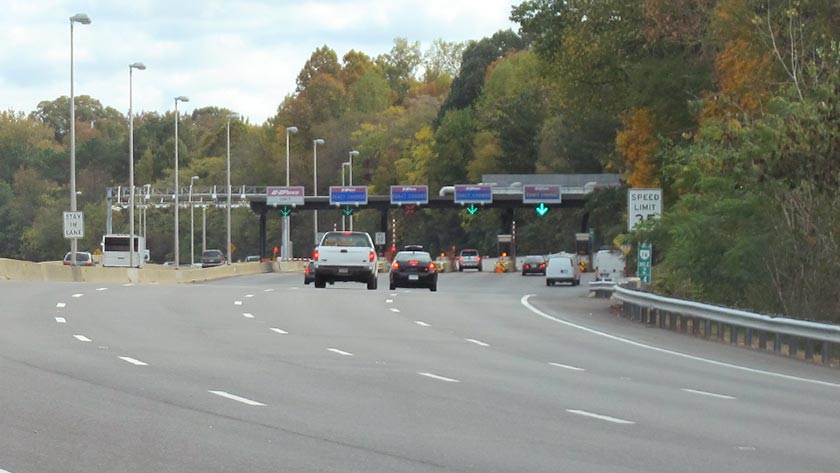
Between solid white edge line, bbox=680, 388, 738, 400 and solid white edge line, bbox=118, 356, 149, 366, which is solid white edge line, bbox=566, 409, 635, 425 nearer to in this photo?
solid white edge line, bbox=680, 388, 738, 400

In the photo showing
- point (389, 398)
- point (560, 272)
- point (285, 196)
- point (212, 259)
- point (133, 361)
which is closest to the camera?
point (389, 398)

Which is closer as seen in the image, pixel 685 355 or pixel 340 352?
pixel 340 352

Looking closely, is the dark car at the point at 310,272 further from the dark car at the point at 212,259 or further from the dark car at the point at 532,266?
the dark car at the point at 212,259

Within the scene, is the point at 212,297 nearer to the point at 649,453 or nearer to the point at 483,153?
the point at 649,453

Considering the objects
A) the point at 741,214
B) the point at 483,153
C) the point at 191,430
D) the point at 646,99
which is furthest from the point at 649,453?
the point at 483,153

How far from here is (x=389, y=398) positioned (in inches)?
A: 667

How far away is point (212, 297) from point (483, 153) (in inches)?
4148

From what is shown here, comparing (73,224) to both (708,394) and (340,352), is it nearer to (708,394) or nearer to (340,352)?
(340,352)

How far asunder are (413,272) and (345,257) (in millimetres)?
6679

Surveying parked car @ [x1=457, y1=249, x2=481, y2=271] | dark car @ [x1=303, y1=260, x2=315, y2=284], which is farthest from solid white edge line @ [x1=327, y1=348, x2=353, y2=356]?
parked car @ [x1=457, y1=249, x2=481, y2=271]

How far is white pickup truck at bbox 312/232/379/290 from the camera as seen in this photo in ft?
165

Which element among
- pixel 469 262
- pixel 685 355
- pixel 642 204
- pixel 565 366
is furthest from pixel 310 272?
pixel 469 262

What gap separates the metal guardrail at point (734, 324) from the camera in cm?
2388

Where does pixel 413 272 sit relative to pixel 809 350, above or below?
above
